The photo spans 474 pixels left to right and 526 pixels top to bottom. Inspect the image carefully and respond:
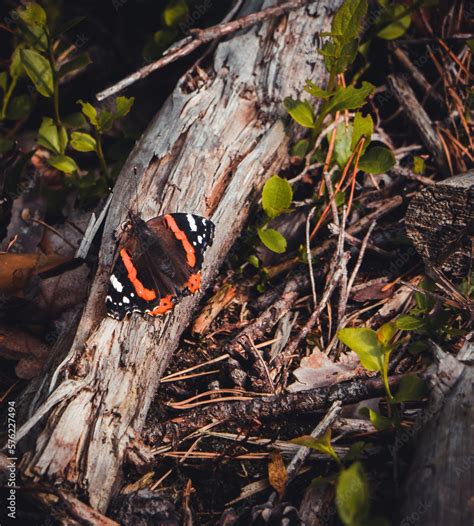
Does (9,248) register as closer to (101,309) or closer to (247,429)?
(101,309)

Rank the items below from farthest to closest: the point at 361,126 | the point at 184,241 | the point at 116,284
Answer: the point at 361,126 < the point at 184,241 < the point at 116,284

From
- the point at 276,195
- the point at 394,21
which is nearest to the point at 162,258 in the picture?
the point at 276,195

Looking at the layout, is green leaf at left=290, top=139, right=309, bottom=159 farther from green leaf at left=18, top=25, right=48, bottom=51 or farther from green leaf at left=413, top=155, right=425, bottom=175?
green leaf at left=18, top=25, right=48, bottom=51

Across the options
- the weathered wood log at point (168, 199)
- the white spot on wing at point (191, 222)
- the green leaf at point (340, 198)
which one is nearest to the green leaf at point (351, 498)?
the weathered wood log at point (168, 199)

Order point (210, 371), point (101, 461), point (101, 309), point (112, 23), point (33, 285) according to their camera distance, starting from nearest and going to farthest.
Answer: point (101, 461), point (101, 309), point (210, 371), point (33, 285), point (112, 23)

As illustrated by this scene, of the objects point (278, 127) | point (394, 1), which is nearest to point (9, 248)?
point (278, 127)

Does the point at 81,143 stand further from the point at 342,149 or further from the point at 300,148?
the point at 342,149
